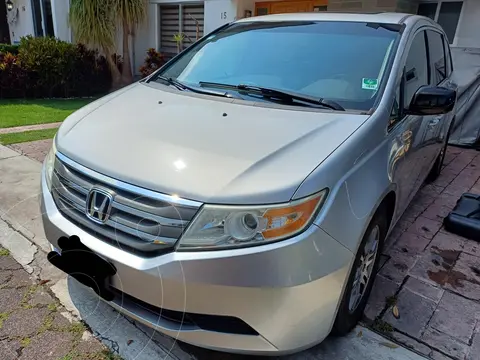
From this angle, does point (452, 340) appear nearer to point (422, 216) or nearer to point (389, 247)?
point (389, 247)

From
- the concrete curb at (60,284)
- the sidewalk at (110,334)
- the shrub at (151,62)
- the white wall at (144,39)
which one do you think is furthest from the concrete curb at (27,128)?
the white wall at (144,39)

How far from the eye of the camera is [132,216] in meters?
1.54

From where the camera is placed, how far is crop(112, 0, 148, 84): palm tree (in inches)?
373

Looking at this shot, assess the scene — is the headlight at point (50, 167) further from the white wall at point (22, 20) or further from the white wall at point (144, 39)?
the white wall at point (22, 20)

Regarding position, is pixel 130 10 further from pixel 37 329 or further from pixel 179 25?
pixel 37 329

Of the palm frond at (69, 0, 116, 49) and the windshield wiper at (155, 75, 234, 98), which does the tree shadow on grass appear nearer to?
the palm frond at (69, 0, 116, 49)

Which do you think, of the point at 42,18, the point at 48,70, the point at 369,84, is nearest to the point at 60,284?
the point at 369,84

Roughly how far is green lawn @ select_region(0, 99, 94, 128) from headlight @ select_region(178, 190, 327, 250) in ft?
19.2

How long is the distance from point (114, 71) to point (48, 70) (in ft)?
6.03

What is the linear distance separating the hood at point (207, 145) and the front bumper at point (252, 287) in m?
0.21

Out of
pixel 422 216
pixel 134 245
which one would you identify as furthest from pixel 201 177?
pixel 422 216

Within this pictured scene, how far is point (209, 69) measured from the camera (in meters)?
2.64

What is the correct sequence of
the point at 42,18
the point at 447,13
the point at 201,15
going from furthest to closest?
the point at 42,18 → the point at 201,15 → the point at 447,13

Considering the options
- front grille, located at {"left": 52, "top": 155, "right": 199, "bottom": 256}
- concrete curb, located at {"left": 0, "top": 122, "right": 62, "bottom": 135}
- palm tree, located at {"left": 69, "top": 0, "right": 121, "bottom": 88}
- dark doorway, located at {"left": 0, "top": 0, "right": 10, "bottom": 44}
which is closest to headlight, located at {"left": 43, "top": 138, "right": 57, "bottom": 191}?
front grille, located at {"left": 52, "top": 155, "right": 199, "bottom": 256}
